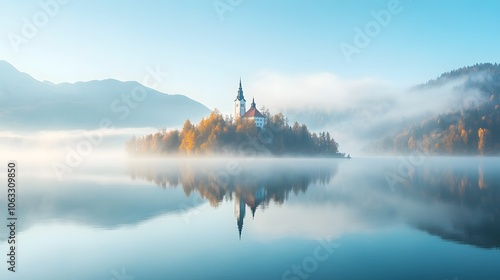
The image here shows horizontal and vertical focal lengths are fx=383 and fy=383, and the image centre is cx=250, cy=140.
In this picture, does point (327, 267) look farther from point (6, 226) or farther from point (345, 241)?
point (6, 226)

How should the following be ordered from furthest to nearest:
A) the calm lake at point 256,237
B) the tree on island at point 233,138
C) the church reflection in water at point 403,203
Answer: the tree on island at point 233,138 < the church reflection in water at point 403,203 < the calm lake at point 256,237

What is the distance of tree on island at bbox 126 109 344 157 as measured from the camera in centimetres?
15490

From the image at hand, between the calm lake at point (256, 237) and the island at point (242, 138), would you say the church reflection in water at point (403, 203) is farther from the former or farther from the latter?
the island at point (242, 138)

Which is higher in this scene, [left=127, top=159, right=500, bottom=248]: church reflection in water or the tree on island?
the tree on island

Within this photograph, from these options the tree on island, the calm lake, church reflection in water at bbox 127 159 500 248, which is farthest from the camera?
the tree on island

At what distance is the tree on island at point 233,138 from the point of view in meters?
155

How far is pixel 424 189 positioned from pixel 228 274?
137 ft

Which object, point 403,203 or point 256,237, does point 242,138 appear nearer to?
point 403,203

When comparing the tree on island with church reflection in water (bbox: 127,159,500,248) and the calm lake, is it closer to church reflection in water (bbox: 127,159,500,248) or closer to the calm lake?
church reflection in water (bbox: 127,159,500,248)

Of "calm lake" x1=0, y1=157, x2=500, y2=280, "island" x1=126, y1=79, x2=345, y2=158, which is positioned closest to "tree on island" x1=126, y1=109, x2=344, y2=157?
"island" x1=126, y1=79, x2=345, y2=158

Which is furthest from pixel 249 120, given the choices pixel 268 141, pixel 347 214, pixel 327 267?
pixel 327 267

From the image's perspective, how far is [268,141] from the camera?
162 metres

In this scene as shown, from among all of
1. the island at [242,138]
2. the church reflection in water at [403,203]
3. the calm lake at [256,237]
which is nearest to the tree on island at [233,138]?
the island at [242,138]

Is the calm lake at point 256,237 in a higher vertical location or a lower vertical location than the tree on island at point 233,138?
lower
